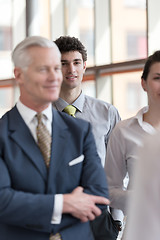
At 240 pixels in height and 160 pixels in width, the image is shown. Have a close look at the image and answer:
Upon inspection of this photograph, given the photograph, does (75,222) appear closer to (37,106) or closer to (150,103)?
(37,106)

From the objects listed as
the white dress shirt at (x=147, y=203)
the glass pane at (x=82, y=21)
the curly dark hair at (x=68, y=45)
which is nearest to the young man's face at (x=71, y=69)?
the curly dark hair at (x=68, y=45)

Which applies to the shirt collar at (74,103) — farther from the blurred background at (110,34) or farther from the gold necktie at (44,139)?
the blurred background at (110,34)

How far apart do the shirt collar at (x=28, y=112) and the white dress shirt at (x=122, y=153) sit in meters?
0.71

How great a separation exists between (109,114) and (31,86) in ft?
4.30

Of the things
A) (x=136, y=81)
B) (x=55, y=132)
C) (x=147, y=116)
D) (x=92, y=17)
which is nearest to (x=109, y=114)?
(x=147, y=116)

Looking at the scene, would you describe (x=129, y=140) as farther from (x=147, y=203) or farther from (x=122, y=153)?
(x=147, y=203)

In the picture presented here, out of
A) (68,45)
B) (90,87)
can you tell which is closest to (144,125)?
(68,45)

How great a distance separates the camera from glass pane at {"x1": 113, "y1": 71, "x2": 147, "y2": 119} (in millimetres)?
8133

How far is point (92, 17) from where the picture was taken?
29.3ft

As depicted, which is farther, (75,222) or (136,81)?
(136,81)

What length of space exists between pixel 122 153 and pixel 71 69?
2.44ft

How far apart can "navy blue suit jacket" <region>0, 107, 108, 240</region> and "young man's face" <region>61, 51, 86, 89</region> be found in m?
1.03

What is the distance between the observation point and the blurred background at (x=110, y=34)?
7777mm

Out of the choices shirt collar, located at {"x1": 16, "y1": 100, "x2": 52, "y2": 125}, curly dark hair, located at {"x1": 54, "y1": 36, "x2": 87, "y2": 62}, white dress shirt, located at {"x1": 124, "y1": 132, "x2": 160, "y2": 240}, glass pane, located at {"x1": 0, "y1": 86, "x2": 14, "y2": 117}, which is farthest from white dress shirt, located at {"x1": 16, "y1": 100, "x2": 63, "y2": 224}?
glass pane, located at {"x1": 0, "y1": 86, "x2": 14, "y2": 117}
